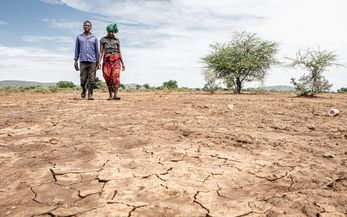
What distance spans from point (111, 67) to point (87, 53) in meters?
0.66

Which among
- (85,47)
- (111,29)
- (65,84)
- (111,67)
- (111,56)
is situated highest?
(111,29)

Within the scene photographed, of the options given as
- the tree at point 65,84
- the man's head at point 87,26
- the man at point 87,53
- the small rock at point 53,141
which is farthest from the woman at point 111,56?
the tree at point 65,84

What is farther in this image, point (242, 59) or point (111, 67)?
point (242, 59)

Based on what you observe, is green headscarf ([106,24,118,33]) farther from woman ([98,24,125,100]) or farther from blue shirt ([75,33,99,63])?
blue shirt ([75,33,99,63])

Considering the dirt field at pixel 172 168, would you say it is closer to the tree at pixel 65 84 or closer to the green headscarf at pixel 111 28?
the green headscarf at pixel 111 28

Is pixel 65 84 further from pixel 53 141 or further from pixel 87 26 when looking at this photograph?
pixel 53 141

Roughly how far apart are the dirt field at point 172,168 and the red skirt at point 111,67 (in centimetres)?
324

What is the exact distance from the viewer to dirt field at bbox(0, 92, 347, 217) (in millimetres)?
2186

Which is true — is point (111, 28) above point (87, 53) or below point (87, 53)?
above

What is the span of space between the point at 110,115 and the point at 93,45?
2.93m

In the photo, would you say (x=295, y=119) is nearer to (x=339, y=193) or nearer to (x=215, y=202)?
(x=339, y=193)

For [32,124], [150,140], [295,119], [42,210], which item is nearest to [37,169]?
[42,210]

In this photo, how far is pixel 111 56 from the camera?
7.98m

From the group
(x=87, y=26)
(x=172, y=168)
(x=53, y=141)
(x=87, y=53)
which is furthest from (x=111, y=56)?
(x=172, y=168)
